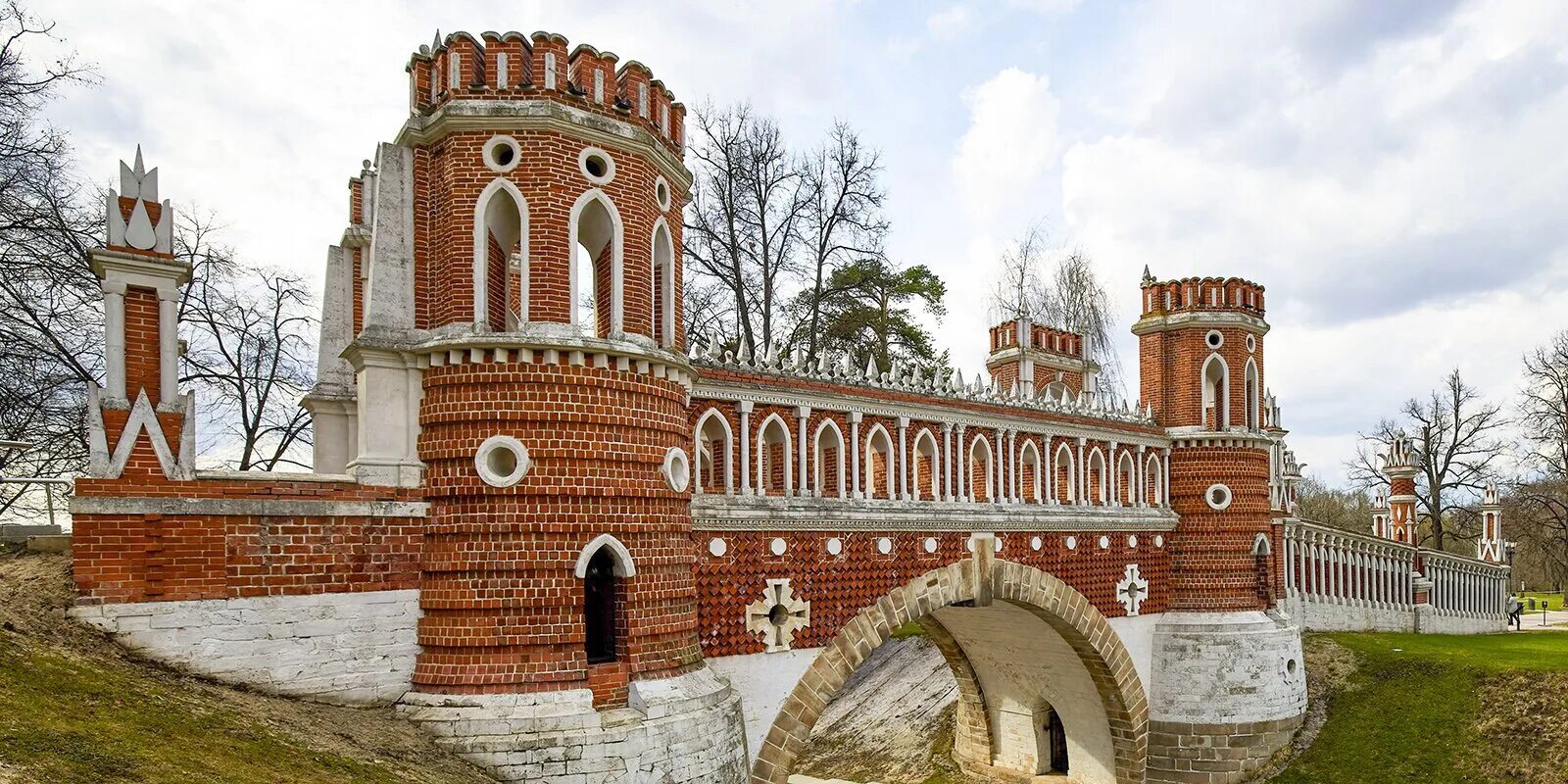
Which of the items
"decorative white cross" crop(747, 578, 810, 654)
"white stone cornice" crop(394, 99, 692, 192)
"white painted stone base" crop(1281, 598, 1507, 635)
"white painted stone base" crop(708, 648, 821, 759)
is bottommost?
"white painted stone base" crop(1281, 598, 1507, 635)

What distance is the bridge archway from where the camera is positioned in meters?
11.5

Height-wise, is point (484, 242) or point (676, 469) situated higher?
point (484, 242)

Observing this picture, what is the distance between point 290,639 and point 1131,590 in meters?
13.2

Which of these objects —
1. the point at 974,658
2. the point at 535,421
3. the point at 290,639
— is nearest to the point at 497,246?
the point at 535,421

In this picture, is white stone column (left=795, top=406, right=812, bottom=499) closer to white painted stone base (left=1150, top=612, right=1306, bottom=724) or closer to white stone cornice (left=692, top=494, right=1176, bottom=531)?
white stone cornice (left=692, top=494, right=1176, bottom=531)

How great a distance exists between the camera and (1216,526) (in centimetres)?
1747

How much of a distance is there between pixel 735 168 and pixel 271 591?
16.8 m

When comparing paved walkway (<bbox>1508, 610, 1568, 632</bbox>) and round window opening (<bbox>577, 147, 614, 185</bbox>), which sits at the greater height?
round window opening (<bbox>577, 147, 614, 185</bbox>)

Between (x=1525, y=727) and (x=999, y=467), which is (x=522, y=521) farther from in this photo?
(x=1525, y=727)

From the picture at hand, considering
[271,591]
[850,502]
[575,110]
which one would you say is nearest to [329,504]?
[271,591]

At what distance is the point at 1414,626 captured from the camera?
23297 millimetres

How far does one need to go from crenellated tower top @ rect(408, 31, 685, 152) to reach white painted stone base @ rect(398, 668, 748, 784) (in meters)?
5.41

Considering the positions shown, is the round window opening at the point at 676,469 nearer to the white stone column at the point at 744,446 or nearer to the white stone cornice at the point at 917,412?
the white stone cornice at the point at 917,412

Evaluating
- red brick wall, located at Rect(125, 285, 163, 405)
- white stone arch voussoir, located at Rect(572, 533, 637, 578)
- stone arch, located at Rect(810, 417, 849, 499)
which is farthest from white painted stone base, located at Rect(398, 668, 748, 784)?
stone arch, located at Rect(810, 417, 849, 499)
